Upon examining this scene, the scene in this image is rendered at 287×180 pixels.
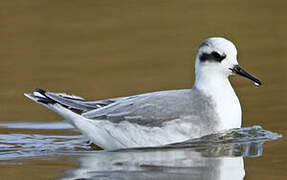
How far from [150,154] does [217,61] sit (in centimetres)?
151

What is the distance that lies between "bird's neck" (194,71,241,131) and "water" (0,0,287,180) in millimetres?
287

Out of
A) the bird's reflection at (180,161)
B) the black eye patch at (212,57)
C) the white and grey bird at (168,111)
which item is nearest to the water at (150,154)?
the bird's reflection at (180,161)

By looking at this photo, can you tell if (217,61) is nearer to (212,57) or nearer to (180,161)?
(212,57)

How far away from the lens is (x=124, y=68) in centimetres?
1245

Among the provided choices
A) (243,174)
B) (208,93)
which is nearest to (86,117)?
(208,93)

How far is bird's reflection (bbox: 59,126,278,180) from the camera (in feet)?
25.7

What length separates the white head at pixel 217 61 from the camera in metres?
9.45

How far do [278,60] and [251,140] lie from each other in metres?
3.42

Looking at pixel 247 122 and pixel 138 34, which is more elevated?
pixel 138 34

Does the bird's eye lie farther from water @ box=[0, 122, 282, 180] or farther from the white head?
water @ box=[0, 122, 282, 180]

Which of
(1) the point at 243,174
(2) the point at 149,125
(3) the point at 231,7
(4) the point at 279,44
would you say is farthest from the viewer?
(3) the point at 231,7

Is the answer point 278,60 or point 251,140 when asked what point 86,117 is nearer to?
point 251,140

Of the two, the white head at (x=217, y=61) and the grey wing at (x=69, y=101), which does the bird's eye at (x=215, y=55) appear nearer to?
the white head at (x=217, y=61)

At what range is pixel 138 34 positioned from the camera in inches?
559
